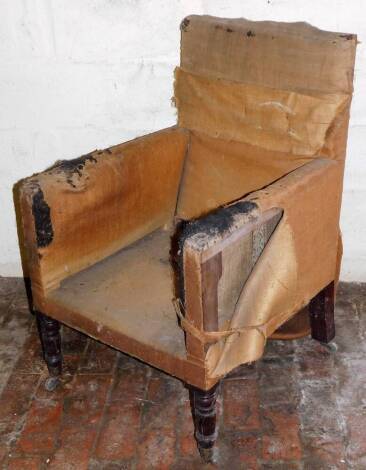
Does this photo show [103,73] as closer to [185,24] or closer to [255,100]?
[185,24]

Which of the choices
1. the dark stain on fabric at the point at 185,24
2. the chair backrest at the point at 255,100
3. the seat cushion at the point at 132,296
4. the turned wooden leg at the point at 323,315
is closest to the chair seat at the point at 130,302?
the seat cushion at the point at 132,296

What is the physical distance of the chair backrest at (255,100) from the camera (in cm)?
179

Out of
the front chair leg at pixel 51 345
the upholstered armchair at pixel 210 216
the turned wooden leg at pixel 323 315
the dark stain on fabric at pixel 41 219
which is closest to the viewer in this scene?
the upholstered armchair at pixel 210 216

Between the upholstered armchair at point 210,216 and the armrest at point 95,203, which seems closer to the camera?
the upholstered armchair at point 210,216

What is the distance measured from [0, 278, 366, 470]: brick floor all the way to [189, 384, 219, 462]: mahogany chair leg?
6 centimetres

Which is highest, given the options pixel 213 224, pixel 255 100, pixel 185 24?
pixel 185 24

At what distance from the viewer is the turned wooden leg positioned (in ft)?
6.89

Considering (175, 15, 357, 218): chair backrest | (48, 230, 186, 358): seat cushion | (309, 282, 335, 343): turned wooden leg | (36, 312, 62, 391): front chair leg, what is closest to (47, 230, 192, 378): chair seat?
(48, 230, 186, 358): seat cushion

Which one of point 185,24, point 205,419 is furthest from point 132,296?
point 185,24

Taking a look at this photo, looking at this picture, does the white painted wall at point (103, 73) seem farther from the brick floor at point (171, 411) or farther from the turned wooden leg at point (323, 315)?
the brick floor at point (171, 411)

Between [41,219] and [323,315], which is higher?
[41,219]

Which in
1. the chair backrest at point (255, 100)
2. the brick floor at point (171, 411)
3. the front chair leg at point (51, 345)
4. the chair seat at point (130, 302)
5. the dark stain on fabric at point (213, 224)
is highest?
the chair backrest at point (255, 100)

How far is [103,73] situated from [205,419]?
1.31m

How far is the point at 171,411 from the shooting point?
199 centimetres
